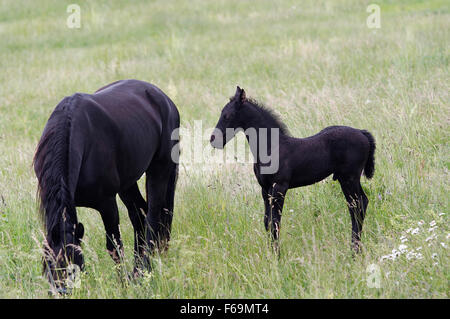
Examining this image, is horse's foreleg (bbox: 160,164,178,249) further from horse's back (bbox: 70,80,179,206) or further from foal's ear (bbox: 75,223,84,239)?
foal's ear (bbox: 75,223,84,239)

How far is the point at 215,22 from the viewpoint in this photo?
1777cm

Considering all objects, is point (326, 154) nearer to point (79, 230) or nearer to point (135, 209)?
point (135, 209)

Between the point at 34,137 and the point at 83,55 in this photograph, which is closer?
the point at 34,137

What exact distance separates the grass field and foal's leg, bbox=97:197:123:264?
0.76ft

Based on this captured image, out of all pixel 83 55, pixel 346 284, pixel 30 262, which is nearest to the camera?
pixel 346 284

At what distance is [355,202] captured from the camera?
13.5 ft

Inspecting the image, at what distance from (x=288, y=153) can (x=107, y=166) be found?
1.41m

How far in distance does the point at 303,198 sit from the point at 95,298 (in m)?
2.41

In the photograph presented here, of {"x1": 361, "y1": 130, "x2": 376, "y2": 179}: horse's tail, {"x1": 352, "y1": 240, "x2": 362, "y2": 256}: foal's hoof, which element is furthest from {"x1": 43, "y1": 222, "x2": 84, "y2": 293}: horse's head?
{"x1": 361, "y1": 130, "x2": 376, "y2": 179}: horse's tail

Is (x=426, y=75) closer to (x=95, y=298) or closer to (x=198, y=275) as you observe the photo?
(x=198, y=275)

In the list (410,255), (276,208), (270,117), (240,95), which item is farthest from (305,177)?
(410,255)

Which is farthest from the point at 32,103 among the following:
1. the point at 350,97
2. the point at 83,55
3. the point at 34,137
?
the point at 350,97

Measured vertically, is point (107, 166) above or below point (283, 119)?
above

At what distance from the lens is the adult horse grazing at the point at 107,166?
110 inches
